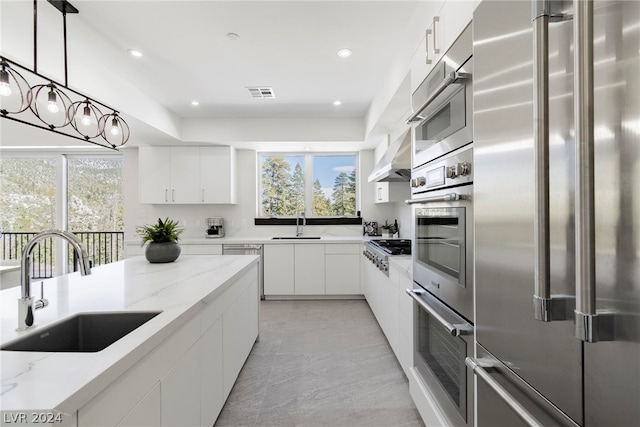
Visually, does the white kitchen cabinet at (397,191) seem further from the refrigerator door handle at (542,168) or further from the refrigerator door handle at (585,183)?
the refrigerator door handle at (585,183)

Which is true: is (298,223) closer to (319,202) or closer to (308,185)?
(319,202)

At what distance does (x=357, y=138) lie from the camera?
4.51m

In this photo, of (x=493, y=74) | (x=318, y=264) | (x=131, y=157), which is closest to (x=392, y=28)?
(x=493, y=74)

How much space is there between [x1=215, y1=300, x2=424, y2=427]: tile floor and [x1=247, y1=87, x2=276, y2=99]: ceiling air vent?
106 inches

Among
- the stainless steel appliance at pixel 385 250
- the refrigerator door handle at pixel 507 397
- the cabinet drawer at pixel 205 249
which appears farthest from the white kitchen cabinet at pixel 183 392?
the cabinet drawer at pixel 205 249

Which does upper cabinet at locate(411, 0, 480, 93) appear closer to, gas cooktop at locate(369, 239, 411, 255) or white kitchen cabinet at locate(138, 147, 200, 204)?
gas cooktop at locate(369, 239, 411, 255)

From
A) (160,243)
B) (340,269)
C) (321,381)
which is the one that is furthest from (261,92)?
(321,381)

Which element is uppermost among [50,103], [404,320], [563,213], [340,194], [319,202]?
[50,103]

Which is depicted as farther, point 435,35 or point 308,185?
point 308,185

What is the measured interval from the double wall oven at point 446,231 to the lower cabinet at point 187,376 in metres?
1.14

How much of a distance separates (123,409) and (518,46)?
154 centimetres

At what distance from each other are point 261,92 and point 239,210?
2168 millimetres

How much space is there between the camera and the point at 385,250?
9.79 feet

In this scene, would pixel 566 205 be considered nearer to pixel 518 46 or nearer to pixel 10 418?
pixel 518 46
